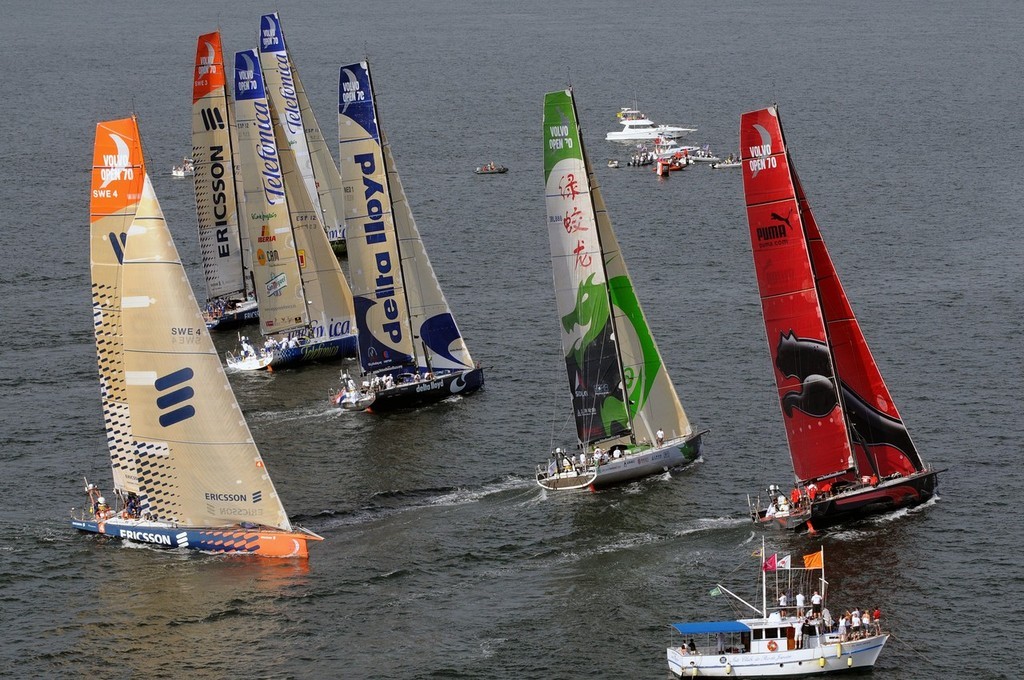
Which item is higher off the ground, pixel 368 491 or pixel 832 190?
pixel 832 190

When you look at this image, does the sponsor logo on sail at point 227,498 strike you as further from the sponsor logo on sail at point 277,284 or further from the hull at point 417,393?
the sponsor logo on sail at point 277,284

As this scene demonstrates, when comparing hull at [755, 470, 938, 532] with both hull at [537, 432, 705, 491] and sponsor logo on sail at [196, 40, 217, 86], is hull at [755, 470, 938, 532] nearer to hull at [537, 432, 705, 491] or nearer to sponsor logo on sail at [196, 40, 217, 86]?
hull at [537, 432, 705, 491]

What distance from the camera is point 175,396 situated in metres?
88.1

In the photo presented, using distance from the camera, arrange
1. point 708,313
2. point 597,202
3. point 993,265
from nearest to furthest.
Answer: point 597,202 < point 708,313 < point 993,265

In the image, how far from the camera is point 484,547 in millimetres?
86875

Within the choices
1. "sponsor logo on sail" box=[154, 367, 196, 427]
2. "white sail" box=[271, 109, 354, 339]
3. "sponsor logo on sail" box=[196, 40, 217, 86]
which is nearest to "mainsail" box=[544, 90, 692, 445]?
"sponsor logo on sail" box=[154, 367, 196, 427]

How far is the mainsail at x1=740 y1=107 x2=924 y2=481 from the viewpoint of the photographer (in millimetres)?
87188

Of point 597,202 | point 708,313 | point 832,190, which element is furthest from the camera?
point 832,190

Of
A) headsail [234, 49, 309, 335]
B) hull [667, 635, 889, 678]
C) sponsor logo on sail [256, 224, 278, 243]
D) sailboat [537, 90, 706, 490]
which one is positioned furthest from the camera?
sponsor logo on sail [256, 224, 278, 243]

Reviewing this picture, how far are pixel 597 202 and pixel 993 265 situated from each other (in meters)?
60.9

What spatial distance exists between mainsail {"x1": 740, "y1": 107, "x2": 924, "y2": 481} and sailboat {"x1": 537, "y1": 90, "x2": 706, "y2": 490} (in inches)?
379

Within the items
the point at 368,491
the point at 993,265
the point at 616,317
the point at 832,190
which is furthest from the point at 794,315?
the point at 832,190

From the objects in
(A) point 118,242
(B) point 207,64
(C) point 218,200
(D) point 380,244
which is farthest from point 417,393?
(B) point 207,64

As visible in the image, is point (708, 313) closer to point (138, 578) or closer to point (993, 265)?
point (993, 265)
